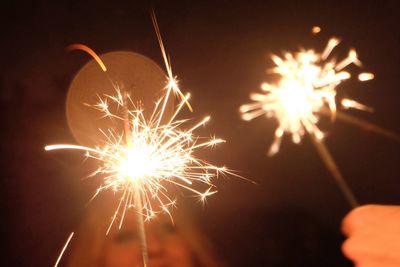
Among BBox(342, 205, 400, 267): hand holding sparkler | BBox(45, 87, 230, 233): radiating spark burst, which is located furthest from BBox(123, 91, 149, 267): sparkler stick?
BBox(342, 205, 400, 267): hand holding sparkler

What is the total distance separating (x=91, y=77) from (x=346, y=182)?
10.2ft

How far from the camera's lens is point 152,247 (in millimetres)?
3873

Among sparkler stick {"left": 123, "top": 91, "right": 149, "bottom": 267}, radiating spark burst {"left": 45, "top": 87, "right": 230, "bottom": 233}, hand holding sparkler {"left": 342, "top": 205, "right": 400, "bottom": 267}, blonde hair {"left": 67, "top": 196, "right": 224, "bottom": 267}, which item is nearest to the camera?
sparkler stick {"left": 123, "top": 91, "right": 149, "bottom": 267}

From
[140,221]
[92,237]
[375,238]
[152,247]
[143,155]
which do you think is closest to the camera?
[140,221]

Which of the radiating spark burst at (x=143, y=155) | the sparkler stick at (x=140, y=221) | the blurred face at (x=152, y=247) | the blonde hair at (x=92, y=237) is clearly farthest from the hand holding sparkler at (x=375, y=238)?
the blonde hair at (x=92, y=237)

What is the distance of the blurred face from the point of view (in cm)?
378

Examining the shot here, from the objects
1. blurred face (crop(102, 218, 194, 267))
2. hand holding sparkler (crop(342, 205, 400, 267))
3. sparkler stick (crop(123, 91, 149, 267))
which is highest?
blurred face (crop(102, 218, 194, 267))

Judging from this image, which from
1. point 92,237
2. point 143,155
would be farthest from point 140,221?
point 92,237

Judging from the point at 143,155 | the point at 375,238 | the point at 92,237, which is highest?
the point at 143,155

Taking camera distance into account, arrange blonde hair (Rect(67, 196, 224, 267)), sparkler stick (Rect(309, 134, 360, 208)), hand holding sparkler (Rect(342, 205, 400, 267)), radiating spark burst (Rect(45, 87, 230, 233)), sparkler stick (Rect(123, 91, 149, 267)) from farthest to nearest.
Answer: sparkler stick (Rect(309, 134, 360, 208))
blonde hair (Rect(67, 196, 224, 267))
radiating spark burst (Rect(45, 87, 230, 233))
hand holding sparkler (Rect(342, 205, 400, 267))
sparkler stick (Rect(123, 91, 149, 267))

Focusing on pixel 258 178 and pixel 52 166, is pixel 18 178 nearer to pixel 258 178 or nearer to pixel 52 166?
pixel 52 166

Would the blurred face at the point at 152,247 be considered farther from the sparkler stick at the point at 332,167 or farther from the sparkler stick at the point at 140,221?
the sparkler stick at the point at 332,167

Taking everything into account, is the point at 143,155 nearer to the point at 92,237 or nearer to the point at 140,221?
the point at 140,221

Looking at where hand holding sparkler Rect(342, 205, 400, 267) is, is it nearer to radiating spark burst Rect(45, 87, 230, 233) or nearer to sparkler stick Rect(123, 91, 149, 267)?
radiating spark burst Rect(45, 87, 230, 233)
